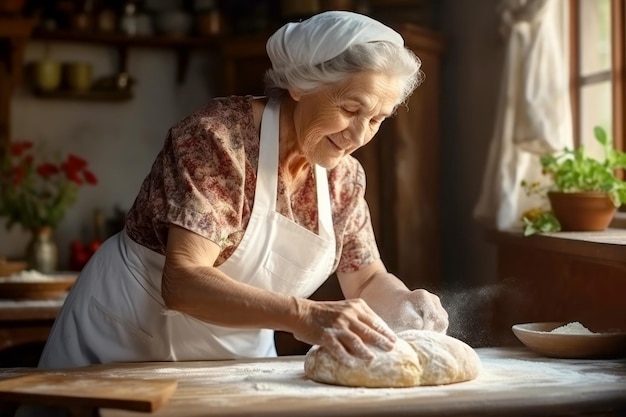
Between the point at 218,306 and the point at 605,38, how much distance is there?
78.0 inches

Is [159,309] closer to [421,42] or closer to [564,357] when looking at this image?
[564,357]

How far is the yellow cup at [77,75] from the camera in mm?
5039

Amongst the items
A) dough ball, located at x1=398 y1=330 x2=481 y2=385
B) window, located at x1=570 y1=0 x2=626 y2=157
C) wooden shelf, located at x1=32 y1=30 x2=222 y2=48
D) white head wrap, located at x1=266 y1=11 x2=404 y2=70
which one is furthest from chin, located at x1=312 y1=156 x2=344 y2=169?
wooden shelf, located at x1=32 y1=30 x2=222 y2=48

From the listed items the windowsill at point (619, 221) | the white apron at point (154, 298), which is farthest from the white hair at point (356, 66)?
the windowsill at point (619, 221)

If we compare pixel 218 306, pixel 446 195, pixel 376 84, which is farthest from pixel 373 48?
pixel 446 195

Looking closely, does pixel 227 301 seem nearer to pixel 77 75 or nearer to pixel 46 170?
pixel 46 170

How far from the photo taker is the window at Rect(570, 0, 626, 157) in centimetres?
306

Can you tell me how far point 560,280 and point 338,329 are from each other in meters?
1.09

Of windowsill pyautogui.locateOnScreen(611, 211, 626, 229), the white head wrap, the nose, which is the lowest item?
windowsill pyautogui.locateOnScreen(611, 211, 626, 229)

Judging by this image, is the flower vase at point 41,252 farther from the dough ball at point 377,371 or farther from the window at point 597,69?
the dough ball at point 377,371

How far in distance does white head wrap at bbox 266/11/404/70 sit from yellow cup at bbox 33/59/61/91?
331cm

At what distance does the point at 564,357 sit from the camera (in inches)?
80.1

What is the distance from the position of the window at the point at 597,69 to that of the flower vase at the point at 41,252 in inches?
94.2

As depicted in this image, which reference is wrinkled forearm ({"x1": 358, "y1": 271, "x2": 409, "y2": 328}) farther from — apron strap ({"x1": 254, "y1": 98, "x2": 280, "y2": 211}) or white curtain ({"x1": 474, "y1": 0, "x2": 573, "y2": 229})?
white curtain ({"x1": 474, "y1": 0, "x2": 573, "y2": 229})
